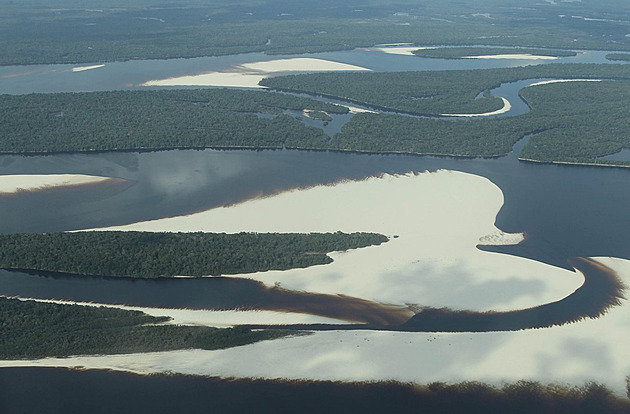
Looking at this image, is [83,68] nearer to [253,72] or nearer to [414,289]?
[253,72]

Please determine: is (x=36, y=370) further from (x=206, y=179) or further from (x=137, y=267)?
(x=206, y=179)

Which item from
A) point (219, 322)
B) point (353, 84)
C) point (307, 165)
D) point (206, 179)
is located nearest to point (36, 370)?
point (219, 322)

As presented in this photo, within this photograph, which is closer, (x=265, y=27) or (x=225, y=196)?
(x=225, y=196)

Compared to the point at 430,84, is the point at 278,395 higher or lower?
lower

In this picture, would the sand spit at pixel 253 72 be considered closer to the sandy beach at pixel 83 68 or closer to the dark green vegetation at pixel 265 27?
the dark green vegetation at pixel 265 27

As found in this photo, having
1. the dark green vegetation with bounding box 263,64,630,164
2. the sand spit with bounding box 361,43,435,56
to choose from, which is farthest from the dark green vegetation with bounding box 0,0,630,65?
the dark green vegetation with bounding box 263,64,630,164

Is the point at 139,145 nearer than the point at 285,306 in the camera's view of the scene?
No

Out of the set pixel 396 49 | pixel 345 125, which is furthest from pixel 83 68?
pixel 396 49
